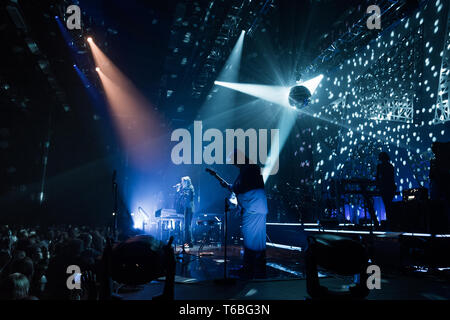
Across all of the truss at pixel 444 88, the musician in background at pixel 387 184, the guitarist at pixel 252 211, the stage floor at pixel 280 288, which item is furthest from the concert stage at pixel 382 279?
the truss at pixel 444 88

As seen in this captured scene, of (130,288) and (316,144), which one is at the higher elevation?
(316,144)

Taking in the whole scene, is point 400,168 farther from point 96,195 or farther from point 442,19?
point 96,195

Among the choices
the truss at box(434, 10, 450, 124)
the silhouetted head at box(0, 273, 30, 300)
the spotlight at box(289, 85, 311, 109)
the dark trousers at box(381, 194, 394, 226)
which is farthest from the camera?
the spotlight at box(289, 85, 311, 109)

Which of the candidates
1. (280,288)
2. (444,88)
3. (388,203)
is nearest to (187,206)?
(388,203)

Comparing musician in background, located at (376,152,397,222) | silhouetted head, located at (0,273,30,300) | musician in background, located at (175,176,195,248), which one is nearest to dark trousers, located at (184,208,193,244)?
musician in background, located at (175,176,195,248)

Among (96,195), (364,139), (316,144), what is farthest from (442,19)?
(96,195)

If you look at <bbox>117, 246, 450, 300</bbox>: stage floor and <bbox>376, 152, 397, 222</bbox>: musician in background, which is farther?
<bbox>376, 152, 397, 222</bbox>: musician in background

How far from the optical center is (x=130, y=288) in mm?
3365

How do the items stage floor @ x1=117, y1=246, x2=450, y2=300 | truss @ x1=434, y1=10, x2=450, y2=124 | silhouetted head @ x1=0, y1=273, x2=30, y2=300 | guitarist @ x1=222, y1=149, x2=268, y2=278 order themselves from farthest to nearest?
truss @ x1=434, y1=10, x2=450, y2=124 → guitarist @ x1=222, y1=149, x2=268, y2=278 → stage floor @ x1=117, y1=246, x2=450, y2=300 → silhouetted head @ x1=0, y1=273, x2=30, y2=300

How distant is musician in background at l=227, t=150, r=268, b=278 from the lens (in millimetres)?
4754

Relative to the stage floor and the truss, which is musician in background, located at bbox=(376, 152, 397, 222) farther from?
the stage floor

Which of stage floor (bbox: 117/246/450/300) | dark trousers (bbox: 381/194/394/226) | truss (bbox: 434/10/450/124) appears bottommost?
stage floor (bbox: 117/246/450/300)

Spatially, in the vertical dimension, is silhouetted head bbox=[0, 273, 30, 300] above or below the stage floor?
above
